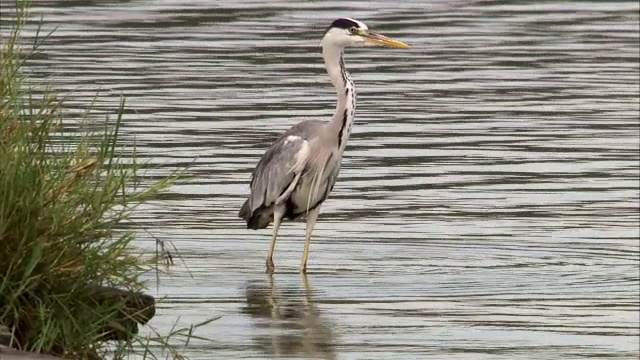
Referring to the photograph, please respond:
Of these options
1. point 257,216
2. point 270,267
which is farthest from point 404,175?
point 270,267

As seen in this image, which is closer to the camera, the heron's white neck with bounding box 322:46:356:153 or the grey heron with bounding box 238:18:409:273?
the heron's white neck with bounding box 322:46:356:153

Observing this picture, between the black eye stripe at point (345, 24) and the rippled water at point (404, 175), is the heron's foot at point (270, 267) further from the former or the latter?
the black eye stripe at point (345, 24)

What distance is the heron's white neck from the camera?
39.1 ft

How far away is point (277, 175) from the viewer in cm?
1219

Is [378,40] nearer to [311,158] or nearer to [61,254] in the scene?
[311,158]

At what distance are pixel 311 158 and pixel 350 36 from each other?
0.82 metres

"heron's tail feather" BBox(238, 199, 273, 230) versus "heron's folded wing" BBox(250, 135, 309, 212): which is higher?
"heron's folded wing" BBox(250, 135, 309, 212)

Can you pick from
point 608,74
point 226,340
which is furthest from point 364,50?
point 226,340

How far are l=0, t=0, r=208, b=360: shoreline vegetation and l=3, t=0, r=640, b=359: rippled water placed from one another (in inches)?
56.6

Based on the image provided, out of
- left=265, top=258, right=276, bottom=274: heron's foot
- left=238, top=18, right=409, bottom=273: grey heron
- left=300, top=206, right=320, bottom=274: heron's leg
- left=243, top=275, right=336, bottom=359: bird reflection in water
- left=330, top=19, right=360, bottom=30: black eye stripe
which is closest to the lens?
left=243, top=275, right=336, bottom=359: bird reflection in water

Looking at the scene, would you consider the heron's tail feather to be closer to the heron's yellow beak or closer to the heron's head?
the heron's head

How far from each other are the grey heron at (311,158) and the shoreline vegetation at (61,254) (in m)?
4.78

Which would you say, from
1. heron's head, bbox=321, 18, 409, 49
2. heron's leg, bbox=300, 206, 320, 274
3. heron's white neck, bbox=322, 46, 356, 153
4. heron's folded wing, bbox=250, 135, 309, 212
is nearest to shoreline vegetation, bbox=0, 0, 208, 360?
heron's leg, bbox=300, 206, 320, 274

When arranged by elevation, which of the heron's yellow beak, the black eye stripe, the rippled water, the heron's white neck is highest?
the black eye stripe
